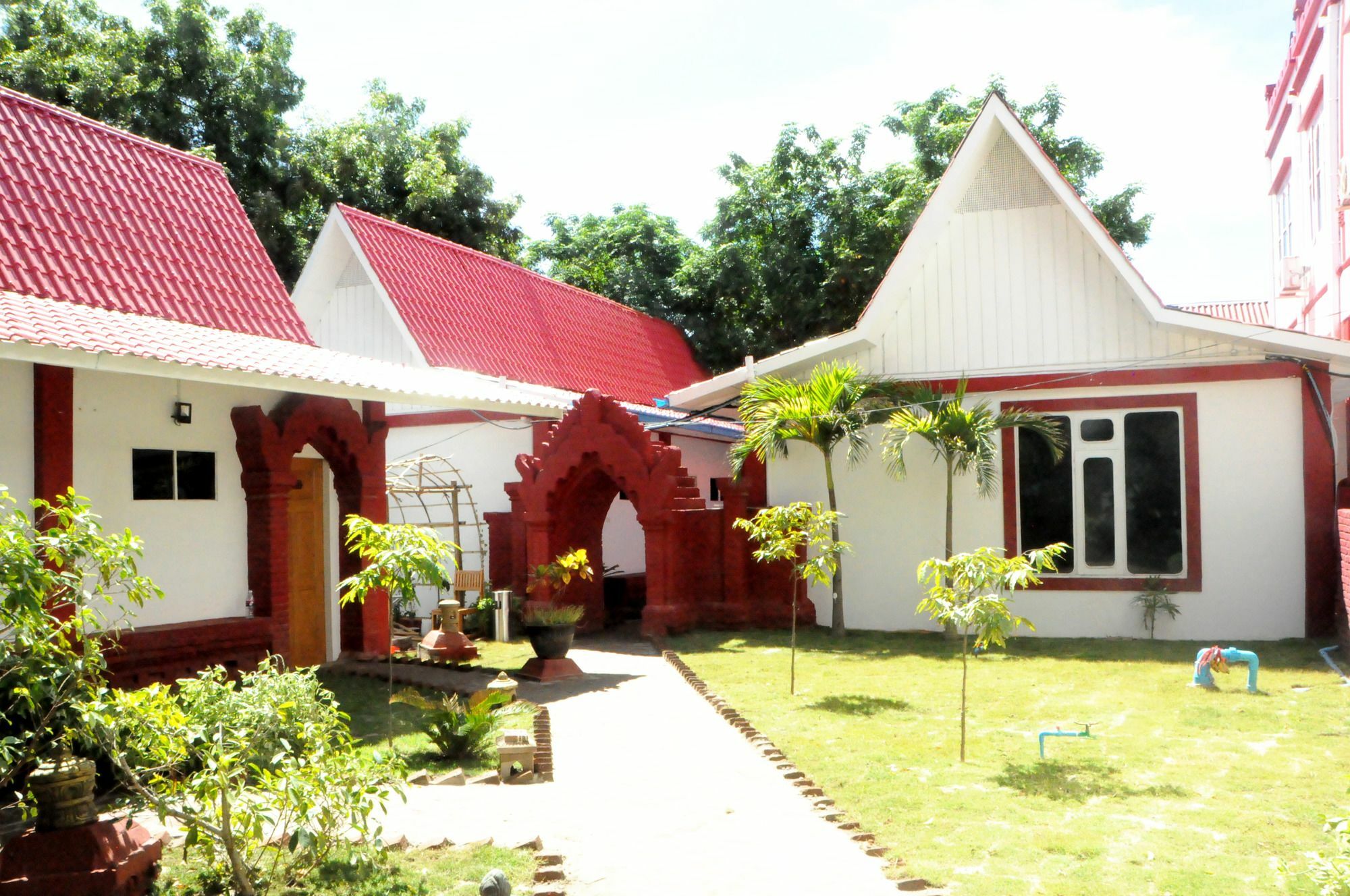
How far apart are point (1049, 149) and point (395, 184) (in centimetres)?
1570

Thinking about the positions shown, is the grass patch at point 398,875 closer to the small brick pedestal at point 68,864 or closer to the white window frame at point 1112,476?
the small brick pedestal at point 68,864

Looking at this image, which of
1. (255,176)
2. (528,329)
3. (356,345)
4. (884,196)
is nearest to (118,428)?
(356,345)

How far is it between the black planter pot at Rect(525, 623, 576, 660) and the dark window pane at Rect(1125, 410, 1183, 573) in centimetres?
701

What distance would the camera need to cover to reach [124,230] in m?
11.5

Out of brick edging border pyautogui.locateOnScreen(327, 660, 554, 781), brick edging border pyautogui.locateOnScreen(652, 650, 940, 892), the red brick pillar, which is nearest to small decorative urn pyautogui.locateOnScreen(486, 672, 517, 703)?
brick edging border pyautogui.locateOnScreen(327, 660, 554, 781)

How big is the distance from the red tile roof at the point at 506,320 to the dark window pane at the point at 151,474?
776 cm

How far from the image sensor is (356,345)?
19.1m

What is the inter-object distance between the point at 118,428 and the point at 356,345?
9660mm

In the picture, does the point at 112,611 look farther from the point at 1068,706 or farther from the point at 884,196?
the point at 884,196

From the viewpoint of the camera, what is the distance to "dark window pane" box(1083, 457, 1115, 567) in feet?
45.7

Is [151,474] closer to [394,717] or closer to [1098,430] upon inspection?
[394,717]

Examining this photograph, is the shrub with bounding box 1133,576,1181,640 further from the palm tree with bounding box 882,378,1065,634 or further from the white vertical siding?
the white vertical siding

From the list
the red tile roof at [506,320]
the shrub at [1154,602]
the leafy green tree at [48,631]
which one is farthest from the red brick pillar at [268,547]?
the shrub at [1154,602]

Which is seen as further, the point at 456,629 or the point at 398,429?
the point at 398,429
